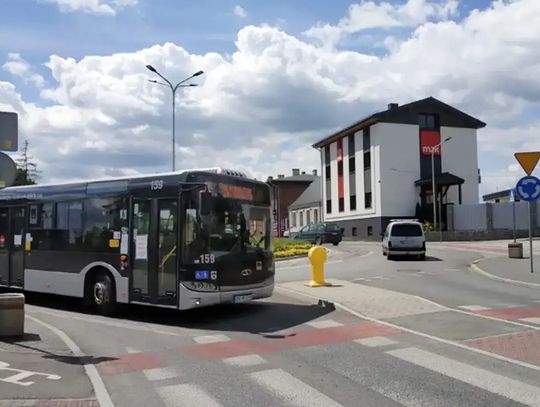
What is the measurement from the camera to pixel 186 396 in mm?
6590

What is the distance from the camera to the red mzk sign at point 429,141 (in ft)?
188

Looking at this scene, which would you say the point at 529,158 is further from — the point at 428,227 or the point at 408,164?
the point at 408,164

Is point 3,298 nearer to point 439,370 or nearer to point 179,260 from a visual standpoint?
point 179,260

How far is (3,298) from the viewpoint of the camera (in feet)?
32.7

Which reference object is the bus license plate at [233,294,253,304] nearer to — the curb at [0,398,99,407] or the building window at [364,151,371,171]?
the curb at [0,398,99,407]

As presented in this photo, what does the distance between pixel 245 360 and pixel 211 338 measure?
1.96 metres

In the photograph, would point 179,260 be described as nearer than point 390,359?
No

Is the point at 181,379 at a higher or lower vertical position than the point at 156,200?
lower

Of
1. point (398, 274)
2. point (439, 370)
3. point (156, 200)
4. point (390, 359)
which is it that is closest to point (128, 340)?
point (156, 200)

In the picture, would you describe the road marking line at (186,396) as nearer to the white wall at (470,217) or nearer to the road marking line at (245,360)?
the road marking line at (245,360)

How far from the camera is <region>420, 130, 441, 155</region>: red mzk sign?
188 ft

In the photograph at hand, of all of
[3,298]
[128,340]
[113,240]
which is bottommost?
[128,340]

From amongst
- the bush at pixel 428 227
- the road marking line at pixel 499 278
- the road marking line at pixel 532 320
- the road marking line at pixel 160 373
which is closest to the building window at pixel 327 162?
the bush at pixel 428 227

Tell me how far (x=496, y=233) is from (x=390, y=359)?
43.7 m
